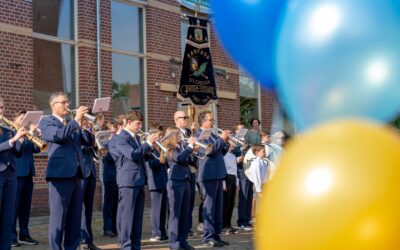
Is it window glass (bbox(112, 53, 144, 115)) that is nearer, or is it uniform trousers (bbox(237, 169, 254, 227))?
uniform trousers (bbox(237, 169, 254, 227))

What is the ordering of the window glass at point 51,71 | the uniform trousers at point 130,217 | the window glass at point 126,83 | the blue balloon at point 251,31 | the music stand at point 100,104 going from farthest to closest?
the window glass at point 126,83, the window glass at point 51,71, the music stand at point 100,104, the uniform trousers at point 130,217, the blue balloon at point 251,31

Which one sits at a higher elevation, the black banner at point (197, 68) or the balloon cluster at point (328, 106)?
the black banner at point (197, 68)

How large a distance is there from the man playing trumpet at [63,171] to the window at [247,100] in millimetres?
10797

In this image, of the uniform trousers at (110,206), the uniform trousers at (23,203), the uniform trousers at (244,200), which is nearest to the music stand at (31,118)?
the uniform trousers at (23,203)

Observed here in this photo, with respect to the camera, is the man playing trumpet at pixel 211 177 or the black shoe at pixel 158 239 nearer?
the man playing trumpet at pixel 211 177

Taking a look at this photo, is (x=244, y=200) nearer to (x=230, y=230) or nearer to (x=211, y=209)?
(x=230, y=230)

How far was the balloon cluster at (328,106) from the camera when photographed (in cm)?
271

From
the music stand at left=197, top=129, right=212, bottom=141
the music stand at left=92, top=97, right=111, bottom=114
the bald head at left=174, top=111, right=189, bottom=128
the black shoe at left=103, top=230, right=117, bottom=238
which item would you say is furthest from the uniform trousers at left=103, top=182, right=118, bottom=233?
the music stand at left=92, top=97, right=111, bottom=114

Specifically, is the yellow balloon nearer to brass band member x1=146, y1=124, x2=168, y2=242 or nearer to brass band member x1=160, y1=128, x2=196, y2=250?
brass band member x1=160, y1=128, x2=196, y2=250

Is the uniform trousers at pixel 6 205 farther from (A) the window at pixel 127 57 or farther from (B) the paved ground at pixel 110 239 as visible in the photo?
(A) the window at pixel 127 57

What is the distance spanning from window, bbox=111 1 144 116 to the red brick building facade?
22 mm

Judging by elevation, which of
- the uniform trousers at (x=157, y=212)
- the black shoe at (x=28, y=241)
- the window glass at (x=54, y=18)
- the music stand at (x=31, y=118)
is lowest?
the black shoe at (x=28, y=241)

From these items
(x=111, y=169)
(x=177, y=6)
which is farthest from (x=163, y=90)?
(x=111, y=169)

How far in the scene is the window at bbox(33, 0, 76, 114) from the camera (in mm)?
12586
